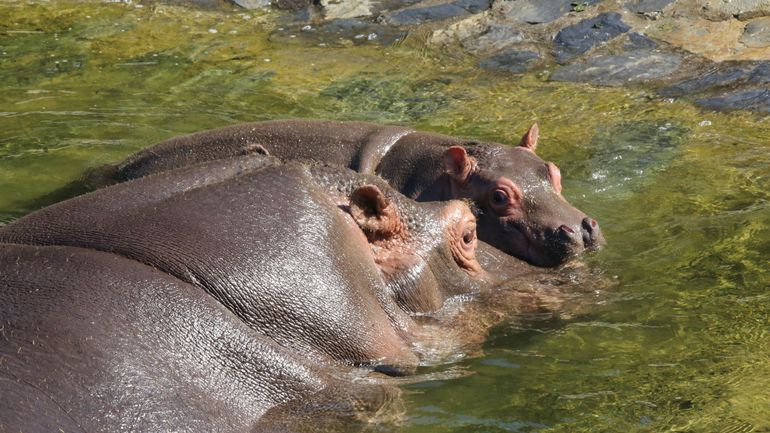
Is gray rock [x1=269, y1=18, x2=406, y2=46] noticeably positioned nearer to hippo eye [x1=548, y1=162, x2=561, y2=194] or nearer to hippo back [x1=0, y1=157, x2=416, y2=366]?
hippo eye [x1=548, y1=162, x2=561, y2=194]

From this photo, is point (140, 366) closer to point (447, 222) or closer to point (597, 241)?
point (447, 222)

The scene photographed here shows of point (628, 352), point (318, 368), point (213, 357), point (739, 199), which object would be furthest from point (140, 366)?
point (739, 199)

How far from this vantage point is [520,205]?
642 cm

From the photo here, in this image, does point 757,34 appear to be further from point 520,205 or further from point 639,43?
point 520,205

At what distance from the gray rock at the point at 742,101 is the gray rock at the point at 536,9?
1.89 metres

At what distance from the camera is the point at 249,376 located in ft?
12.1

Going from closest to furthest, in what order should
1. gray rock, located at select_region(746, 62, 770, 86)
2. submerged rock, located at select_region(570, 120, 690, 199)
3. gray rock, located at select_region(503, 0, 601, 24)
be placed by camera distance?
submerged rock, located at select_region(570, 120, 690, 199)
gray rock, located at select_region(746, 62, 770, 86)
gray rock, located at select_region(503, 0, 601, 24)

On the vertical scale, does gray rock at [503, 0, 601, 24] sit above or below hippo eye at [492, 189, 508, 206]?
above

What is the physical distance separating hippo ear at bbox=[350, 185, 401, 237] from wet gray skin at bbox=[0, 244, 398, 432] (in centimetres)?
75

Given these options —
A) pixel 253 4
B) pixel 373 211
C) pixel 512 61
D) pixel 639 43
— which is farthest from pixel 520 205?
pixel 253 4

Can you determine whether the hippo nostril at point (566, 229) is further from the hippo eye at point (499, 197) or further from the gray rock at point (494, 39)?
the gray rock at point (494, 39)

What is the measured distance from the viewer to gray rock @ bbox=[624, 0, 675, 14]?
9766 mm

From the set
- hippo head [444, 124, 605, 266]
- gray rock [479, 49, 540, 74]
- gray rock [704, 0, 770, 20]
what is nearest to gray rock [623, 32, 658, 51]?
gray rock [704, 0, 770, 20]

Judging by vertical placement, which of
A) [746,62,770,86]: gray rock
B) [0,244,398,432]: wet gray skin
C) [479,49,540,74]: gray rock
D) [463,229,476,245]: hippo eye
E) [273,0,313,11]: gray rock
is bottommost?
[273,0,313,11]: gray rock
